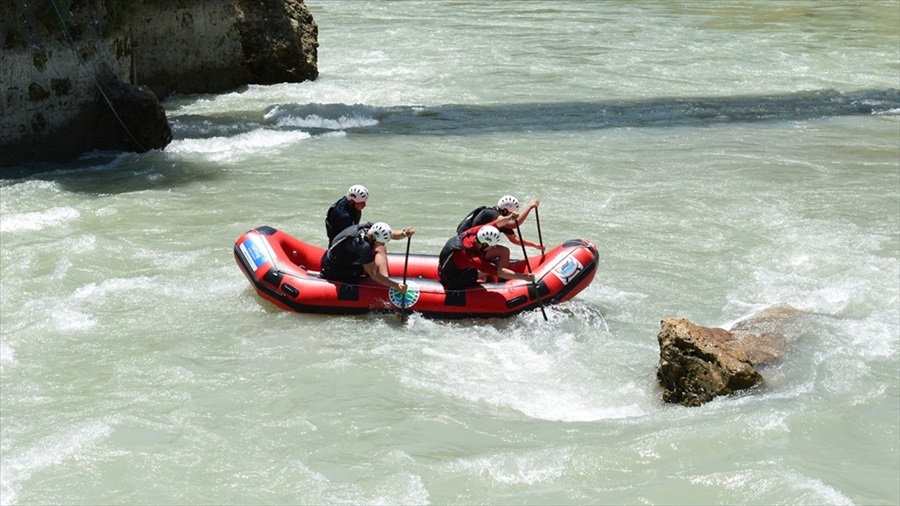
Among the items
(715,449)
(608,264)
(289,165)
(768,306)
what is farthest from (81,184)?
(715,449)

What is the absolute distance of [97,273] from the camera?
11.6m

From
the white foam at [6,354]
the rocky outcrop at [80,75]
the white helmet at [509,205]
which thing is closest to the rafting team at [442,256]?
the white helmet at [509,205]

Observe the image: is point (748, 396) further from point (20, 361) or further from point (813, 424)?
point (20, 361)

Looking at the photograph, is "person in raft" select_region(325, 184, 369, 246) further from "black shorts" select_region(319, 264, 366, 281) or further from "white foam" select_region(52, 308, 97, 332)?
"white foam" select_region(52, 308, 97, 332)

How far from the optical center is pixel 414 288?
1056 centimetres

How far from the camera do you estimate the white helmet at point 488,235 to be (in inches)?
407

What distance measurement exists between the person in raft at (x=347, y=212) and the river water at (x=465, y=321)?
3.08 feet

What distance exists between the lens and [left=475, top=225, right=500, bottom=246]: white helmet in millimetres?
10328

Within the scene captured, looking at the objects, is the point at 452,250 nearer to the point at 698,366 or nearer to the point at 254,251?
the point at 254,251

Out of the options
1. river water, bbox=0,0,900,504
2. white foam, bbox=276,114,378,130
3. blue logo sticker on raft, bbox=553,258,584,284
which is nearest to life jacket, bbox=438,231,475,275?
river water, bbox=0,0,900,504

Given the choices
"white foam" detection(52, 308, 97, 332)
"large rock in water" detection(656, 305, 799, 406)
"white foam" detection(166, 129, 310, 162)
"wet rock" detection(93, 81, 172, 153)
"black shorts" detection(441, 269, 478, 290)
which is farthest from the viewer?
"white foam" detection(166, 129, 310, 162)

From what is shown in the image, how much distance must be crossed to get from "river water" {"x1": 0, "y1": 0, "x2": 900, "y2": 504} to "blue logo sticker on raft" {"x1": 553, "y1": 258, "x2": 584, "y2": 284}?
17.5 inches

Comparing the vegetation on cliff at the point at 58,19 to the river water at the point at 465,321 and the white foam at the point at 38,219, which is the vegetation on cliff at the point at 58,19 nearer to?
the river water at the point at 465,321

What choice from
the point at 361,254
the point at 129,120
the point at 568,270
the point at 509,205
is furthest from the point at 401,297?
the point at 129,120
